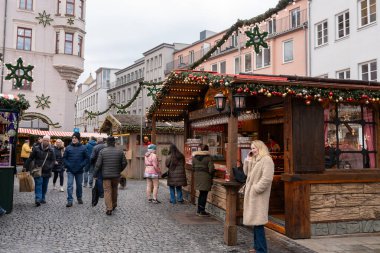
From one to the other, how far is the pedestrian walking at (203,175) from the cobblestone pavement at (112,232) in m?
0.78

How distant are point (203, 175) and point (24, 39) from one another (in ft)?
90.8

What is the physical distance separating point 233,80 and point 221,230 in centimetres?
314

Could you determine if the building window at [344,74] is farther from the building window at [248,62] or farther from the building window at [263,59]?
the building window at [248,62]

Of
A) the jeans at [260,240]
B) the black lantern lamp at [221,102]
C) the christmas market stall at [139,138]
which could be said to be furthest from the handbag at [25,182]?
the christmas market stall at [139,138]

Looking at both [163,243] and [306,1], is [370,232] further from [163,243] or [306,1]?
[306,1]

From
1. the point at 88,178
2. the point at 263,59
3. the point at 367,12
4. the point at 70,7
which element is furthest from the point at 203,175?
the point at 70,7

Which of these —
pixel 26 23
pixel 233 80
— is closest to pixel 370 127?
pixel 233 80

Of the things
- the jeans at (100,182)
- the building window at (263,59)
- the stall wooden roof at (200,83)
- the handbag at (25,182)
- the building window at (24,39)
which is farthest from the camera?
the building window at (263,59)

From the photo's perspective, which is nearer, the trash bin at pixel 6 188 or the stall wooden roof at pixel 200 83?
the stall wooden roof at pixel 200 83

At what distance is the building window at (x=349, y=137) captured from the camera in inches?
329

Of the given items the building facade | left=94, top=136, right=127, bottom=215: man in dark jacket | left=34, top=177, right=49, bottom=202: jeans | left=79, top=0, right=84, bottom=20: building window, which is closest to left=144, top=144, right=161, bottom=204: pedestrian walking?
left=94, top=136, right=127, bottom=215: man in dark jacket

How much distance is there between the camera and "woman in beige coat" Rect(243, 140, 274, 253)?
20.2 feet

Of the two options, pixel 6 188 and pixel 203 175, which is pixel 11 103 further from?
pixel 203 175

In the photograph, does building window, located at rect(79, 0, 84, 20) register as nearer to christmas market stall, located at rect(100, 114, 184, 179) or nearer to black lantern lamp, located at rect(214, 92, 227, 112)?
christmas market stall, located at rect(100, 114, 184, 179)
